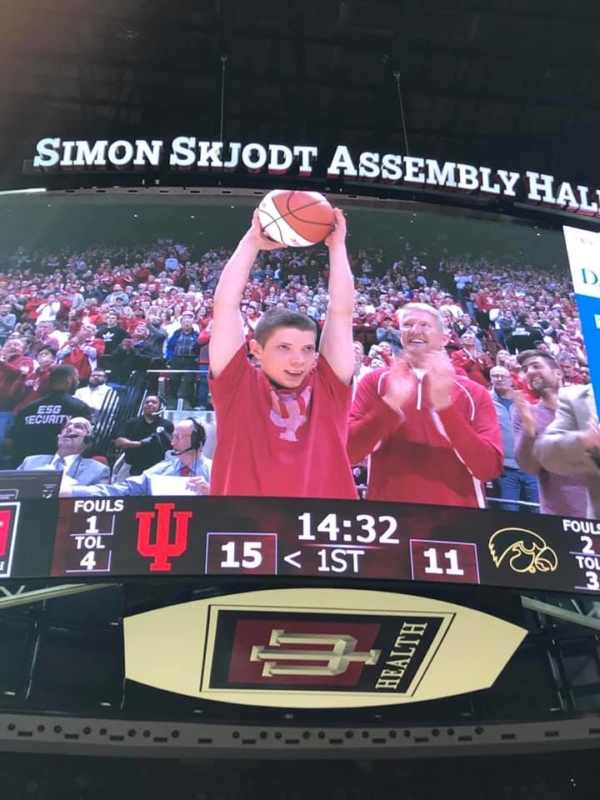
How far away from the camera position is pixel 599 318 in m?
6.53

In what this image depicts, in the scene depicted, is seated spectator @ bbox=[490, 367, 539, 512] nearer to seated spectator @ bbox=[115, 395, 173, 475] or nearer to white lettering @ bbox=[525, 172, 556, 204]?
white lettering @ bbox=[525, 172, 556, 204]

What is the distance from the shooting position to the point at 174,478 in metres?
5.04

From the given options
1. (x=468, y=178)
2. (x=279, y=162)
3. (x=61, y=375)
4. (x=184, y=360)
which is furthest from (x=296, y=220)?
(x=61, y=375)

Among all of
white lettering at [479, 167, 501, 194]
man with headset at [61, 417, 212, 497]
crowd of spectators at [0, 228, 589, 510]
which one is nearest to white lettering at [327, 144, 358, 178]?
crowd of spectators at [0, 228, 589, 510]

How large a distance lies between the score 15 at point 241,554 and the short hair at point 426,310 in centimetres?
218

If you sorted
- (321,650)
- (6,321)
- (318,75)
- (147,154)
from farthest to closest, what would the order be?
(318,75)
(147,154)
(6,321)
(321,650)

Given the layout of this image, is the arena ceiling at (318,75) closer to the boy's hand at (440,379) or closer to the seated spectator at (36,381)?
the seated spectator at (36,381)

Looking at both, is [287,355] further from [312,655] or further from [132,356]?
[312,655]

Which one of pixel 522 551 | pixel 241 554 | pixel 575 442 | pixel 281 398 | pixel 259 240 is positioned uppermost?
pixel 259 240

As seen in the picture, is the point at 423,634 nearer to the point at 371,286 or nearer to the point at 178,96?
the point at 371,286

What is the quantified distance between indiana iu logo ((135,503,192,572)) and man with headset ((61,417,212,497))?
0.20m

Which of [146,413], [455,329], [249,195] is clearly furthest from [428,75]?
[146,413]

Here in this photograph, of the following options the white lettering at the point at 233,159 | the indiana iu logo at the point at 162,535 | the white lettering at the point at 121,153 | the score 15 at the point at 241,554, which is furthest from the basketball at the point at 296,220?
the score 15 at the point at 241,554

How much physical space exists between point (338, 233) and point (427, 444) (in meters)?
1.78
